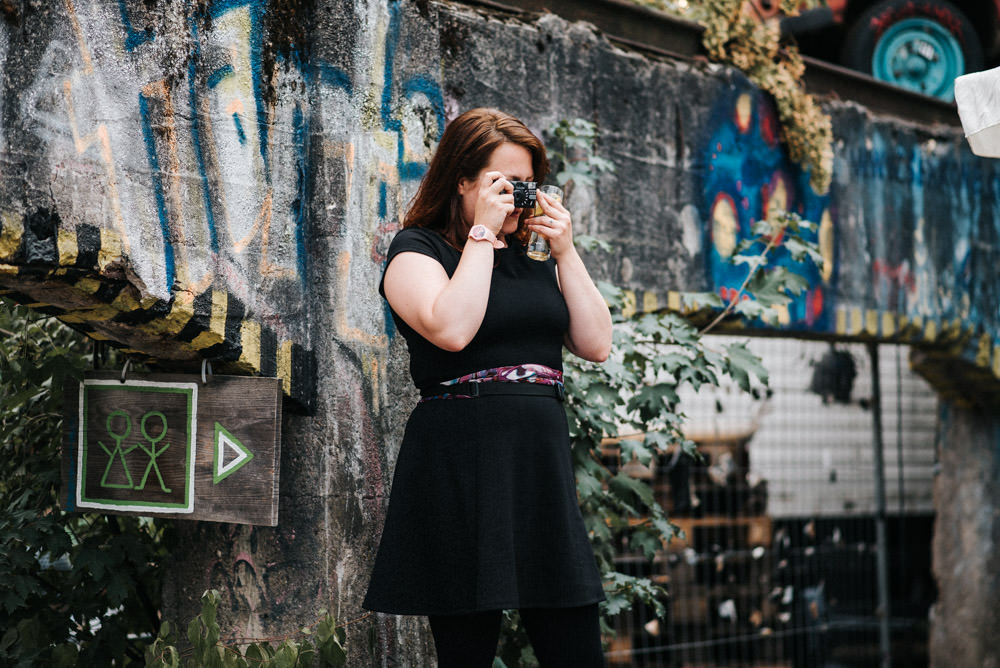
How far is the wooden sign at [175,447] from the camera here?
2.97m

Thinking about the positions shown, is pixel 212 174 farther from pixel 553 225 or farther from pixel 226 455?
pixel 553 225

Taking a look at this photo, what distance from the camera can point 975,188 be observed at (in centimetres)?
623

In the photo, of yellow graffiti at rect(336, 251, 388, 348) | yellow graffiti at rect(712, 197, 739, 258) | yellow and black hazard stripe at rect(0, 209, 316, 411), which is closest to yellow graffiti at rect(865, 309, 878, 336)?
yellow graffiti at rect(712, 197, 739, 258)

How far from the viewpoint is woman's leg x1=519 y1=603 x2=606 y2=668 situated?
2338 millimetres

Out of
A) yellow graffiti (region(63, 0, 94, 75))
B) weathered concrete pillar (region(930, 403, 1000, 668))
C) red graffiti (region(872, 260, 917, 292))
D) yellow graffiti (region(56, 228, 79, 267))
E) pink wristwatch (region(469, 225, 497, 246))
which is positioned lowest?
weathered concrete pillar (region(930, 403, 1000, 668))

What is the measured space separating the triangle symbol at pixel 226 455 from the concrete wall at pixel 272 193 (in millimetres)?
188

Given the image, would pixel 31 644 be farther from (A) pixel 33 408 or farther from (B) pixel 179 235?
(B) pixel 179 235

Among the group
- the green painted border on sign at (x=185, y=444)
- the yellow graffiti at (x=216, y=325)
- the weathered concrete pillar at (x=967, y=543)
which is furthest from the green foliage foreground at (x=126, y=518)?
the weathered concrete pillar at (x=967, y=543)

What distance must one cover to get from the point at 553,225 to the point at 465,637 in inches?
35.5

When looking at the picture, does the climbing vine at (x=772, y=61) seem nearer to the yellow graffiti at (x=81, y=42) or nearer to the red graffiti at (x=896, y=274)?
the red graffiti at (x=896, y=274)

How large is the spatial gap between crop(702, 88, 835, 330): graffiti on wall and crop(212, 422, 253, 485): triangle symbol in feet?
7.93

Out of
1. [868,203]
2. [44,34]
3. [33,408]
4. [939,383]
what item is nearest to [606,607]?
[33,408]

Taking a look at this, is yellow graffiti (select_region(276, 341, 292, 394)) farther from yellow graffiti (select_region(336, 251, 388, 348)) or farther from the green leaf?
the green leaf

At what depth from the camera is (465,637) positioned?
233 cm
